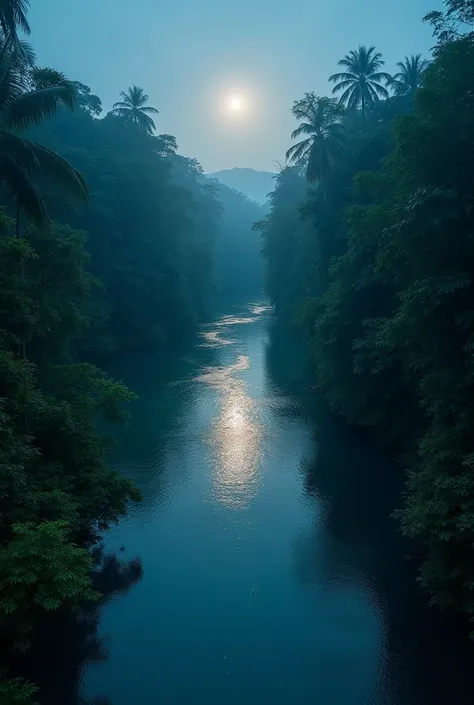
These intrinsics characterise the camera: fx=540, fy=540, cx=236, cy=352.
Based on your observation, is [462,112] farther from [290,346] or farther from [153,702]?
[290,346]

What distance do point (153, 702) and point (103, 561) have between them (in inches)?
198

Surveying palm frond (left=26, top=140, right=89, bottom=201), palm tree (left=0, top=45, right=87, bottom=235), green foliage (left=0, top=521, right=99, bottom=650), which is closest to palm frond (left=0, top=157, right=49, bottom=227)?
palm tree (left=0, top=45, right=87, bottom=235)

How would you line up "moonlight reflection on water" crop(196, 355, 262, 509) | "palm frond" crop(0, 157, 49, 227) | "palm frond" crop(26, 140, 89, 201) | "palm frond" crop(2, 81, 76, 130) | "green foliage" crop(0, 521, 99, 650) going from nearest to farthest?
"green foliage" crop(0, 521, 99, 650), "palm frond" crop(0, 157, 49, 227), "palm frond" crop(2, 81, 76, 130), "palm frond" crop(26, 140, 89, 201), "moonlight reflection on water" crop(196, 355, 262, 509)

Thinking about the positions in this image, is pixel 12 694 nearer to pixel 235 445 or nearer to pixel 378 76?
pixel 235 445

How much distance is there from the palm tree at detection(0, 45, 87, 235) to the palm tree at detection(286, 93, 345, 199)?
25.1 m

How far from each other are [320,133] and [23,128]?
2635 centimetres

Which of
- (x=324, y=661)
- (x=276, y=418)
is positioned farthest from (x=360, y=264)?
(x=324, y=661)

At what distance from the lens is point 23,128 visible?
46.6ft

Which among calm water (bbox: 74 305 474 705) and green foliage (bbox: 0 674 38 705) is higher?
green foliage (bbox: 0 674 38 705)

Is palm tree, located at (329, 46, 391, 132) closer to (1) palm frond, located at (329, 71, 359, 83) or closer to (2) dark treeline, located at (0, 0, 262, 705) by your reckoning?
(1) palm frond, located at (329, 71, 359, 83)

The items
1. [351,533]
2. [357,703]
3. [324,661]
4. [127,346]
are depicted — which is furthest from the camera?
[127,346]

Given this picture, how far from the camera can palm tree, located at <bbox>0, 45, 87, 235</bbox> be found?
13.3m

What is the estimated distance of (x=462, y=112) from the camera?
10992 millimetres

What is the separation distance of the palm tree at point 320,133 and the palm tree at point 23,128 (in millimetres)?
25106
